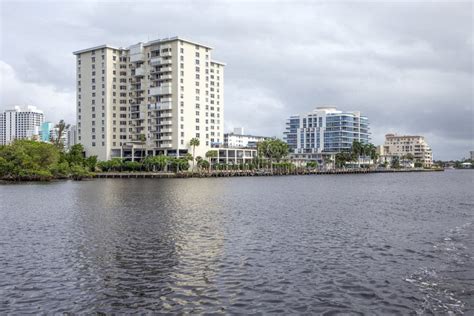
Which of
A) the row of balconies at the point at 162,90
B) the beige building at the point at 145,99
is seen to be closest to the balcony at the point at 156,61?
the beige building at the point at 145,99

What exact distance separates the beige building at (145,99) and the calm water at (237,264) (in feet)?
418

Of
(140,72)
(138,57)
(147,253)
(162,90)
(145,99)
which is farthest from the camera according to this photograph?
(145,99)

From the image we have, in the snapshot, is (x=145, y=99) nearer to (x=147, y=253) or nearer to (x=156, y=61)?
(x=156, y=61)

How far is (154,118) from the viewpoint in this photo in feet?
578

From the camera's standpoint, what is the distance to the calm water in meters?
19.1

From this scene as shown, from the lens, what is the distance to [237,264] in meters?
25.5

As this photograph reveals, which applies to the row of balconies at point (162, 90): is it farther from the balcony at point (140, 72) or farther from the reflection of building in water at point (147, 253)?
the reflection of building in water at point (147, 253)

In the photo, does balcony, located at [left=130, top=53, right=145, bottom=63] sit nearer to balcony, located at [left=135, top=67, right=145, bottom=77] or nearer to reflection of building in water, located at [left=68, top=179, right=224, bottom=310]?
balcony, located at [left=135, top=67, right=145, bottom=77]

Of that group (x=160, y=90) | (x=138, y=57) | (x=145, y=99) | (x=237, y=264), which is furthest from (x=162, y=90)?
(x=237, y=264)

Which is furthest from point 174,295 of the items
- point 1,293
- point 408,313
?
point 408,313

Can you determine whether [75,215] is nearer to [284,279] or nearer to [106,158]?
[284,279]

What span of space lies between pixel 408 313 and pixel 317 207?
39.5 meters

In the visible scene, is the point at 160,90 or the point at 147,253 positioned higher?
the point at 160,90

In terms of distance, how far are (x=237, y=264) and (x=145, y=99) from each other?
160381 millimetres
